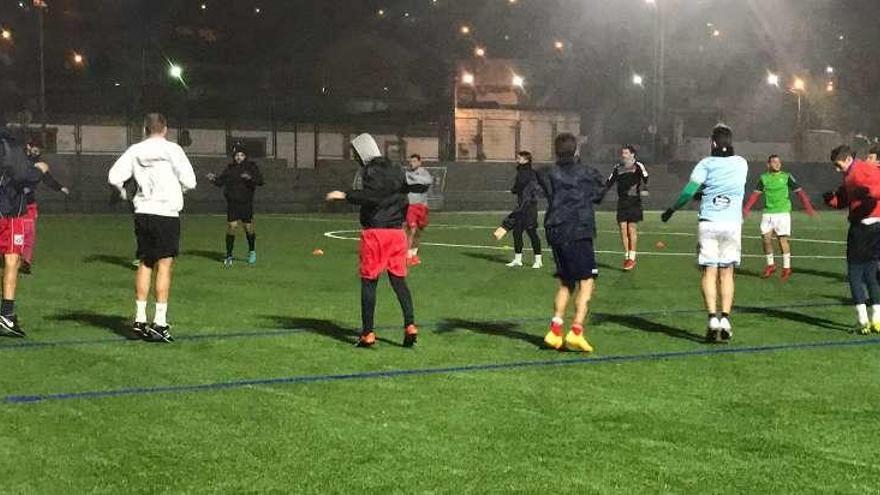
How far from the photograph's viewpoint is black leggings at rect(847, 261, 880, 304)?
10.9 metres

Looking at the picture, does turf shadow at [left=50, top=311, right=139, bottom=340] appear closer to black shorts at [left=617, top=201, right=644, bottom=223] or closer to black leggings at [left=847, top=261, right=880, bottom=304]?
black leggings at [left=847, top=261, right=880, bottom=304]

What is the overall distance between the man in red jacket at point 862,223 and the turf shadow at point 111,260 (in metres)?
12.0

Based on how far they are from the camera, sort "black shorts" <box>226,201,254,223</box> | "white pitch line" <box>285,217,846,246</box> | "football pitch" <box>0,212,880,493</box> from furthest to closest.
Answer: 1. "white pitch line" <box>285,217,846,246</box>
2. "black shorts" <box>226,201,254,223</box>
3. "football pitch" <box>0,212,880,493</box>

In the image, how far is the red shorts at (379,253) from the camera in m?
9.88

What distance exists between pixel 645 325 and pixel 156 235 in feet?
17.9

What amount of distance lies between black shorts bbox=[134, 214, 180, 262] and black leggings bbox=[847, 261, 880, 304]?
7050mm

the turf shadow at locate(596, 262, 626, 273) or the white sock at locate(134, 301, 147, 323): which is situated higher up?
the white sock at locate(134, 301, 147, 323)

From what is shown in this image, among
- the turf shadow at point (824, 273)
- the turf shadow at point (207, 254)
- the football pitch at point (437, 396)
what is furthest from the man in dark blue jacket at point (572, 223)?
the turf shadow at point (207, 254)

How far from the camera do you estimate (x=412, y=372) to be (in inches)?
344

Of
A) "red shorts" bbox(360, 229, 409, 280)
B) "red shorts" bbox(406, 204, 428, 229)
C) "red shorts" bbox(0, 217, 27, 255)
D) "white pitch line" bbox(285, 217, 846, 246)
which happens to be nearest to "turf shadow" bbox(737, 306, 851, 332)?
"red shorts" bbox(360, 229, 409, 280)

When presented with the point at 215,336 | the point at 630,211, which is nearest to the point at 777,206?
the point at 630,211

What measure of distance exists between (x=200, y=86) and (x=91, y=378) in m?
54.1

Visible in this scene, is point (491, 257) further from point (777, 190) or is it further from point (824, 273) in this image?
point (824, 273)

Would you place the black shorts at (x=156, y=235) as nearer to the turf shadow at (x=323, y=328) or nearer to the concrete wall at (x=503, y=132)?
the turf shadow at (x=323, y=328)
